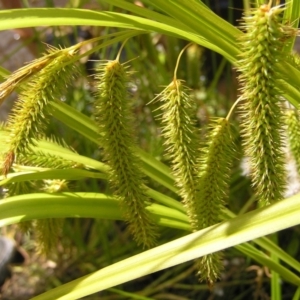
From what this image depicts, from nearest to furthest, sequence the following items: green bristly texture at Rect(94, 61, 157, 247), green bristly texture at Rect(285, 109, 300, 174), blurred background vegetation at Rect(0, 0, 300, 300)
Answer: green bristly texture at Rect(94, 61, 157, 247), green bristly texture at Rect(285, 109, 300, 174), blurred background vegetation at Rect(0, 0, 300, 300)

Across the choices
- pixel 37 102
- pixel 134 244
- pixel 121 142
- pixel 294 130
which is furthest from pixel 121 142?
pixel 134 244

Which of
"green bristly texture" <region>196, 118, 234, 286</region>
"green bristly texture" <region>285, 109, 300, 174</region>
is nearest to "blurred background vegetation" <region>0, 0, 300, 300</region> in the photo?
"green bristly texture" <region>285, 109, 300, 174</region>

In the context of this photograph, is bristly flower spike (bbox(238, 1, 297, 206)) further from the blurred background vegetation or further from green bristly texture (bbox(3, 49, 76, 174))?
the blurred background vegetation

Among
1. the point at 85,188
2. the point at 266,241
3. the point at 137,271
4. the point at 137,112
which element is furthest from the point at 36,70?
the point at 137,112

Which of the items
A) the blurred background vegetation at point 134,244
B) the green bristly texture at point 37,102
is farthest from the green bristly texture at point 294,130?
the blurred background vegetation at point 134,244

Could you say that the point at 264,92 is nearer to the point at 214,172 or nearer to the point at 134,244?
the point at 214,172
